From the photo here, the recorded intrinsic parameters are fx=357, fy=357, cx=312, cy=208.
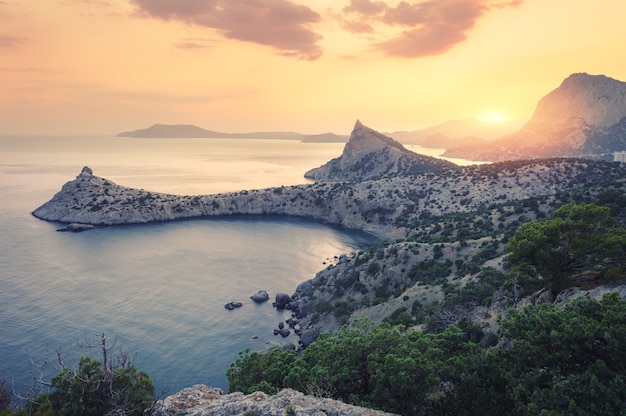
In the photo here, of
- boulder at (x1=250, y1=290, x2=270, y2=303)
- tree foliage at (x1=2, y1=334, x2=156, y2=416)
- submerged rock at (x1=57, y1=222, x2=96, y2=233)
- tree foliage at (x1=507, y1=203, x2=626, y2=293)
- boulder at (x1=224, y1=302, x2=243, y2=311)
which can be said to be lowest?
boulder at (x1=224, y1=302, x2=243, y2=311)

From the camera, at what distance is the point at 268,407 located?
18.4 meters

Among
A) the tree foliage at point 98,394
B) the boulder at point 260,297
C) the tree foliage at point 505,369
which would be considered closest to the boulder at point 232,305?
the boulder at point 260,297

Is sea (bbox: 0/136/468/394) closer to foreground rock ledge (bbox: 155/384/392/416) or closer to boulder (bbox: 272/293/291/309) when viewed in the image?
boulder (bbox: 272/293/291/309)

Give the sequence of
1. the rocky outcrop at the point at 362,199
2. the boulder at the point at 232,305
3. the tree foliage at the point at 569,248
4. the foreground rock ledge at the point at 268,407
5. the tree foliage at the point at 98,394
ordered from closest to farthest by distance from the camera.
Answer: the foreground rock ledge at the point at 268,407
the tree foliage at the point at 98,394
the tree foliage at the point at 569,248
the boulder at the point at 232,305
the rocky outcrop at the point at 362,199

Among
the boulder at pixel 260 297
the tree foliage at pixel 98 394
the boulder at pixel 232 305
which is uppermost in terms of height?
the tree foliage at pixel 98 394

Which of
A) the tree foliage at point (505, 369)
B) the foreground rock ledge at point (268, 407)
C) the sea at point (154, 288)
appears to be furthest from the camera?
the sea at point (154, 288)

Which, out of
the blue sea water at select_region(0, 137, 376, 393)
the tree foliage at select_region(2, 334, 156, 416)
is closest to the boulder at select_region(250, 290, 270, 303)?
the blue sea water at select_region(0, 137, 376, 393)

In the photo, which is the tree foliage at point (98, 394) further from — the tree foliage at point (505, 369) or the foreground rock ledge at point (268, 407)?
the tree foliage at point (505, 369)

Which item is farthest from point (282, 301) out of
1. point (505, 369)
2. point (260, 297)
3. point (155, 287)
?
point (505, 369)

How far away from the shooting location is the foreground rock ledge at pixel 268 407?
18000 mm

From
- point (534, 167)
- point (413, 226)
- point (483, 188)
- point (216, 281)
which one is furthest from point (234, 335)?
point (534, 167)

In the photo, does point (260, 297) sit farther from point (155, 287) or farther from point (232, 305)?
point (155, 287)

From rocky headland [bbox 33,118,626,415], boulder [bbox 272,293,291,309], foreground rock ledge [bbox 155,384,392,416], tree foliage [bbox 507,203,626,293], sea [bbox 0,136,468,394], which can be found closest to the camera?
foreground rock ledge [bbox 155,384,392,416]

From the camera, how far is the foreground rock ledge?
18.0 m
